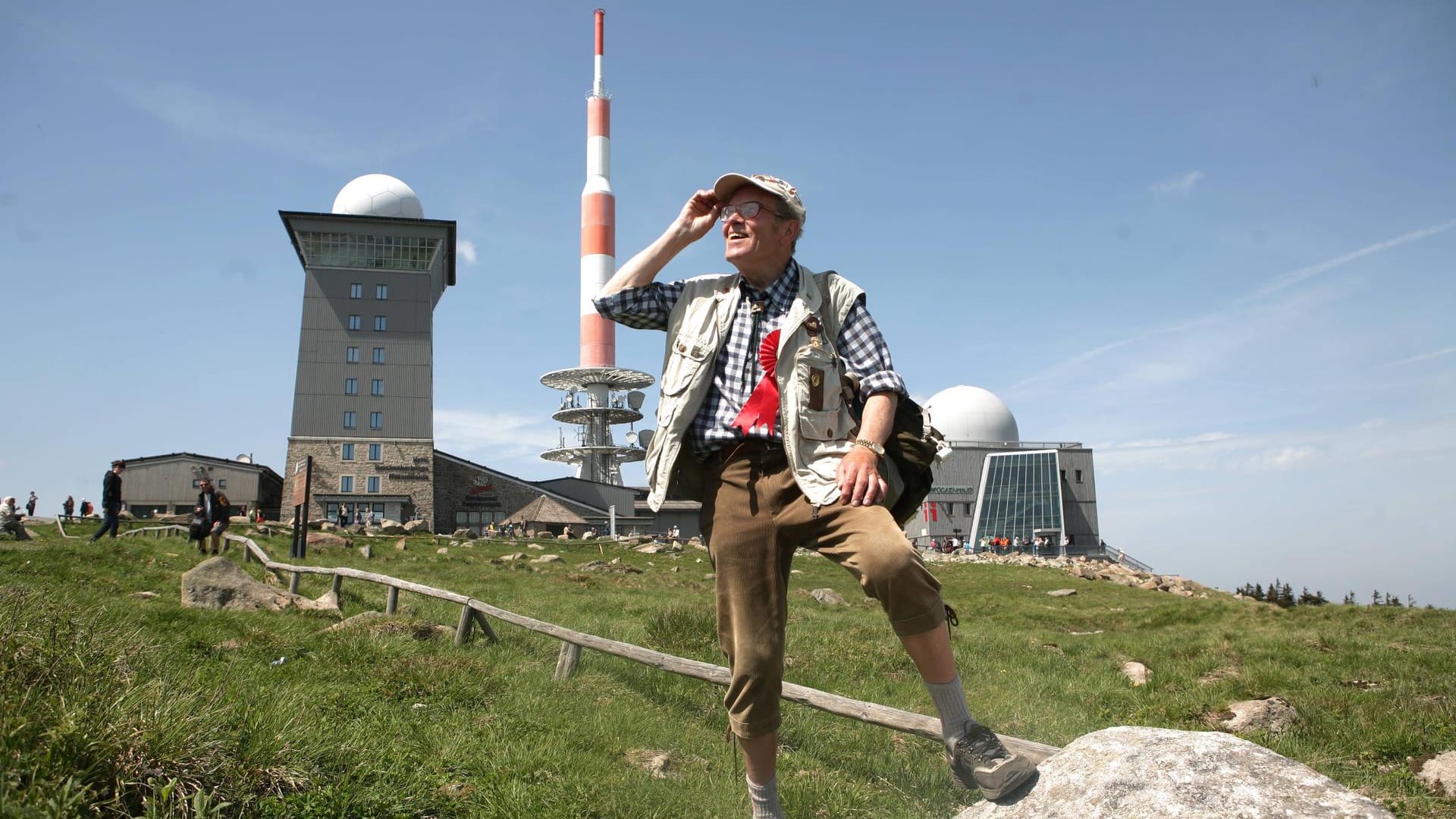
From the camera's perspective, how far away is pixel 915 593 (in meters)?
3.09

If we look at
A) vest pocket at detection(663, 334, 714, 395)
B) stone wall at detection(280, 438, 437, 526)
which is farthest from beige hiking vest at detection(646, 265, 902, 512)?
stone wall at detection(280, 438, 437, 526)

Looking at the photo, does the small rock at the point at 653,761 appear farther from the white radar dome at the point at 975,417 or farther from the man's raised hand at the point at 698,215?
the white radar dome at the point at 975,417

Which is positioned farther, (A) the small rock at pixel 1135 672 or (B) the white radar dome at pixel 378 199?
(B) the white radar dome at pixel 378 199

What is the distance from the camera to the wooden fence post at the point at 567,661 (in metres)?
6.96

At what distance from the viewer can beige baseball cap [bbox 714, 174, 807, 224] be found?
3516 mm

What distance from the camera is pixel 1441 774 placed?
4.57 meters

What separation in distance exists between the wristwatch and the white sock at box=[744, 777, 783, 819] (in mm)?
1346

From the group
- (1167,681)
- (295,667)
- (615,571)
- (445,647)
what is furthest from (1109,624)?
(295,667)

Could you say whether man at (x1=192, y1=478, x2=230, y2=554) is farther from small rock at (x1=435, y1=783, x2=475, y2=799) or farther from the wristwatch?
the wristwatch

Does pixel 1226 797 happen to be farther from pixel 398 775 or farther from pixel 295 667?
pixel 295 667

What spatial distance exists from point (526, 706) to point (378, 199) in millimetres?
65595

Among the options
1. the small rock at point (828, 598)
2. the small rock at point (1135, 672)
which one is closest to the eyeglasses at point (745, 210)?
the small rock at point (1135, 672)

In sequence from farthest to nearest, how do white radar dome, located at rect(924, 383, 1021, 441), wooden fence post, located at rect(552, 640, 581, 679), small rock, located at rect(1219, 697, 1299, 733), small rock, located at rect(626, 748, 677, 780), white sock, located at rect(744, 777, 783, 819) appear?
white radar dome, located at rect(924, 383, 1021, 441), wooden fence post, located at rect(552, 640, 581, 679), small rock, located at rect(1219, 697, 1299, 733), small rock, located at rect(626, 748, 677, 780), white sock, located at rect(744, 777, 783, 819)

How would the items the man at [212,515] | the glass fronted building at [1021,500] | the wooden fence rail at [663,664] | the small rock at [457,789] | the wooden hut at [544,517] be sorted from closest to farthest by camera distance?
1. the small rock at [457,789]
2. the wooden fence rail at [663,664]
3. the man at [212,515]
4. the wooden hut at [544,517]
5. the glass fronted building at [1021,500]
